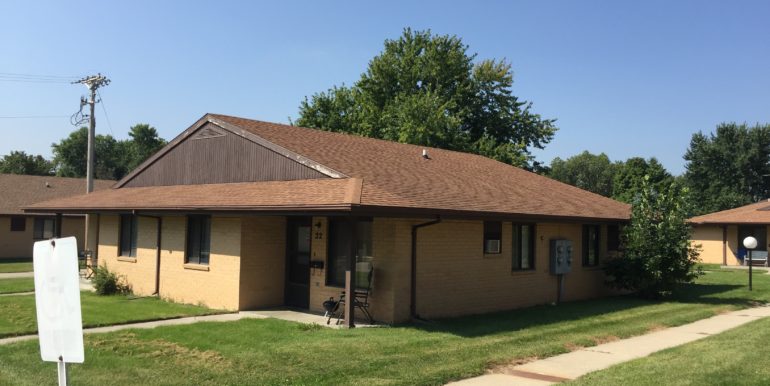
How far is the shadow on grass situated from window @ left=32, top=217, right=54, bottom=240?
90.5 ft

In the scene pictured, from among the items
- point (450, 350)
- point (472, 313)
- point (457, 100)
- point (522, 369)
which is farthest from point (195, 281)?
point (457, 100)

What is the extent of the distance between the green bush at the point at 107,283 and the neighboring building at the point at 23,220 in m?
15.8

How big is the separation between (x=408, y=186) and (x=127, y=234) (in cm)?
929

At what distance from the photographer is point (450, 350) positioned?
32.1 feet

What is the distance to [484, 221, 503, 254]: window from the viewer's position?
48.3 ft

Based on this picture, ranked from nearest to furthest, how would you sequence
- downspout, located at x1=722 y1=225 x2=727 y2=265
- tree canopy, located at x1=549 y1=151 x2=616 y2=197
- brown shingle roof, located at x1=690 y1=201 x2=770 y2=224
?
brown shingle roof, located at x1=690 y1=201 x2=770 y2=224 → downspout, located at x1=722 y1=225 x2=727 y2=265 → tree canopy, located at x1=549 y1=151 x2=616 y2=197

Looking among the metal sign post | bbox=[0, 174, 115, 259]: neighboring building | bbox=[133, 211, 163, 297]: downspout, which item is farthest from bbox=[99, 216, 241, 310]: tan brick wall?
bbox=[0, 174, 115, 259]: neighboring building

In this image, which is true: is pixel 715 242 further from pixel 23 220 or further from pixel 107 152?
pixel 107 152

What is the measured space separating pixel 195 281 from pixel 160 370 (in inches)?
285

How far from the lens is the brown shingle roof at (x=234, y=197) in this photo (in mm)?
12148

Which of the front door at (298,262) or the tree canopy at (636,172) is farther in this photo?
the tree canopy at (636,172)

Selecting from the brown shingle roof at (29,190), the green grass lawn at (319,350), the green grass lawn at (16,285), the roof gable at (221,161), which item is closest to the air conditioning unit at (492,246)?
the green grass lawn at (319,350)

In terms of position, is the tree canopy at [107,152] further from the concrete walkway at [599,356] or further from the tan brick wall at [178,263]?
the concrete walkway at [599,356]

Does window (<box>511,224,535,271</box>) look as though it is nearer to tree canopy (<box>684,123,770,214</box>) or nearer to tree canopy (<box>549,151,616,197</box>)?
tree canopy (<box>684,123,770,214</box>)
